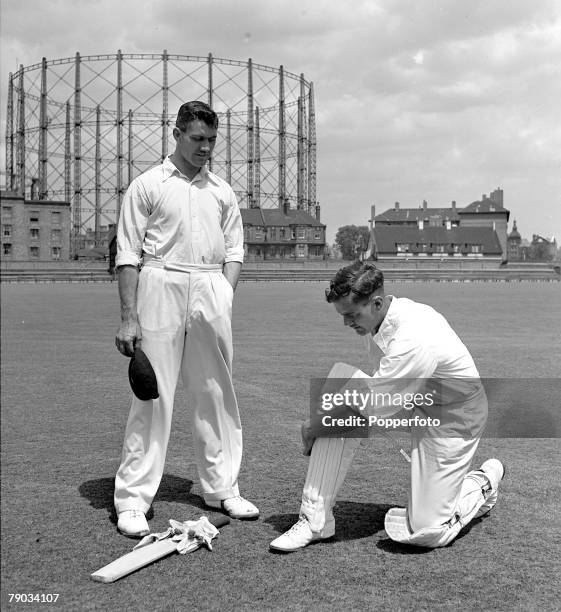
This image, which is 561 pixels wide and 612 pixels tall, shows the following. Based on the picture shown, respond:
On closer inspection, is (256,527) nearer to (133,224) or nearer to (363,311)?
(363,311)

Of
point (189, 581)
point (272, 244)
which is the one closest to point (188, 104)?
point (189, 581)

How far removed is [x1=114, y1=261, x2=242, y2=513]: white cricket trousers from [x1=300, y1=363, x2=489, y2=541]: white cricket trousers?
1.86 feet

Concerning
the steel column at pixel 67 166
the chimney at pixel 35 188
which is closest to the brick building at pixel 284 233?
the steel column at pixel 67 166

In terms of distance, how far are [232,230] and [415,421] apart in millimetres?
1020

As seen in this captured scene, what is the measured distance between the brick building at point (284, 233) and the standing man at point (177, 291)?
66.5 meters

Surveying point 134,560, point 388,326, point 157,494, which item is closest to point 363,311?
point 388,326

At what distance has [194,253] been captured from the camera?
9.46 feet

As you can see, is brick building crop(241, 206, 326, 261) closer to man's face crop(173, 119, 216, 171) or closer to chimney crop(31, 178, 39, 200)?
chimney crop(31, 178, 39, 200)

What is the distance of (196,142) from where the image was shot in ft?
9.38

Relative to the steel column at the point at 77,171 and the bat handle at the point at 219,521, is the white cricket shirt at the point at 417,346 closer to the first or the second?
the bat handle at the point at 219,521

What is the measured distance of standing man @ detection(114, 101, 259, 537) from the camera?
9.35 ft

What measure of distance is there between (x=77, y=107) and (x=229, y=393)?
54.5 m

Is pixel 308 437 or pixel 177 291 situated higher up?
pixel 177 291

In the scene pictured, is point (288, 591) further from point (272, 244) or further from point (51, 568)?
point (272, 244)
